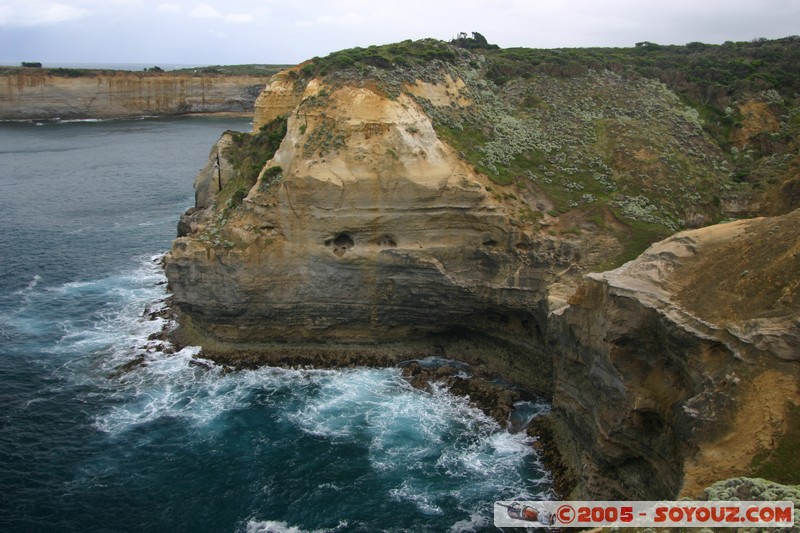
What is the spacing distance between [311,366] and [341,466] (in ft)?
34.5

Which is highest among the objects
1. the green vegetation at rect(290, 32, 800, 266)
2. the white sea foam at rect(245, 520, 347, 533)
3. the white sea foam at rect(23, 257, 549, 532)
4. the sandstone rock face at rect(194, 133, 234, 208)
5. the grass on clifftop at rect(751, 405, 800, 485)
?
the green vegetation at rect(290, 32, 800, 266)

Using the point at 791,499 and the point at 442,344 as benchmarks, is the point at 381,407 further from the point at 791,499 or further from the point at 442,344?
the point at 791,499

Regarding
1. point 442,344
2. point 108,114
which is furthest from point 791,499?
point 108,114

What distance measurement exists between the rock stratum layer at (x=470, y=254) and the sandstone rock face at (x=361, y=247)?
3.9 inches

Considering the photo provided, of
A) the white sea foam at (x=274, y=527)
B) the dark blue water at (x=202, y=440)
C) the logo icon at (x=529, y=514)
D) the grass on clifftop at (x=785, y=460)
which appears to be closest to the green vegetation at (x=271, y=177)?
the dark blue water at (x=202, y=440)

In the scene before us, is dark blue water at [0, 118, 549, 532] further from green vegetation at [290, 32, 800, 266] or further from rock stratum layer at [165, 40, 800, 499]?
green vegetation at [290, 32, 800, 266]

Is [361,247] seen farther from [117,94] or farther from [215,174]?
[117,94]

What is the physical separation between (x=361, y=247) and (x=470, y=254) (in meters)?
6.70

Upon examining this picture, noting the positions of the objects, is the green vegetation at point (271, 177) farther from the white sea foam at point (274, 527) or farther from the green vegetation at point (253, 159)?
the white sea foam at point (274, 527)

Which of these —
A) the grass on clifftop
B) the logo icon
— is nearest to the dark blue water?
the logo icon

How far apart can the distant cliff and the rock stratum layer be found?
398ft

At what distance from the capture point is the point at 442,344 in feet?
141

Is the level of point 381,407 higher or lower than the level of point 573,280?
lower

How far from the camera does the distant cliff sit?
145625mm
